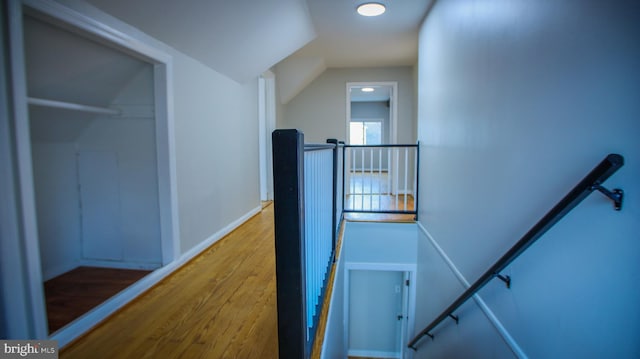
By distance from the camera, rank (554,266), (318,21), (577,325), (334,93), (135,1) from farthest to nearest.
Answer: (334,93)
(318,21)
(135,1)
(554,266)
(577,325)

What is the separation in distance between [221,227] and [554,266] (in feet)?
9.18

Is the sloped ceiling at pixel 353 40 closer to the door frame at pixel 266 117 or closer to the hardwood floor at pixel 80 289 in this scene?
the door frame at pixel 266 117

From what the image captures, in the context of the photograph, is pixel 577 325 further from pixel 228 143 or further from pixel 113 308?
pixel 228 143

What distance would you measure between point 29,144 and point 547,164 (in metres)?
2.08

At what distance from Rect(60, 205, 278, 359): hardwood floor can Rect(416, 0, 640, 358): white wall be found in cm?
119

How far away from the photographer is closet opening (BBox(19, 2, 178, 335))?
83.8 inches

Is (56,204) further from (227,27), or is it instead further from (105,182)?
(227,27)

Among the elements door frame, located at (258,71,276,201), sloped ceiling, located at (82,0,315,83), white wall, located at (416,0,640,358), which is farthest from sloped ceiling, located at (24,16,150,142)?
door frame, located at (258,71,276,201)

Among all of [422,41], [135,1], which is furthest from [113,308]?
[422,41]

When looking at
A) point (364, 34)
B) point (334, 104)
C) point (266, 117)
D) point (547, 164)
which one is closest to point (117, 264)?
point (547, 164)

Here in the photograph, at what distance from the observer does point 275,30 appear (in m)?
2.96

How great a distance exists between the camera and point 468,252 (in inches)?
78.2

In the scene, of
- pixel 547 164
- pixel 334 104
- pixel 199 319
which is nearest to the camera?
pixel 547 164

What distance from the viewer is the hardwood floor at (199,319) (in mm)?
1496
